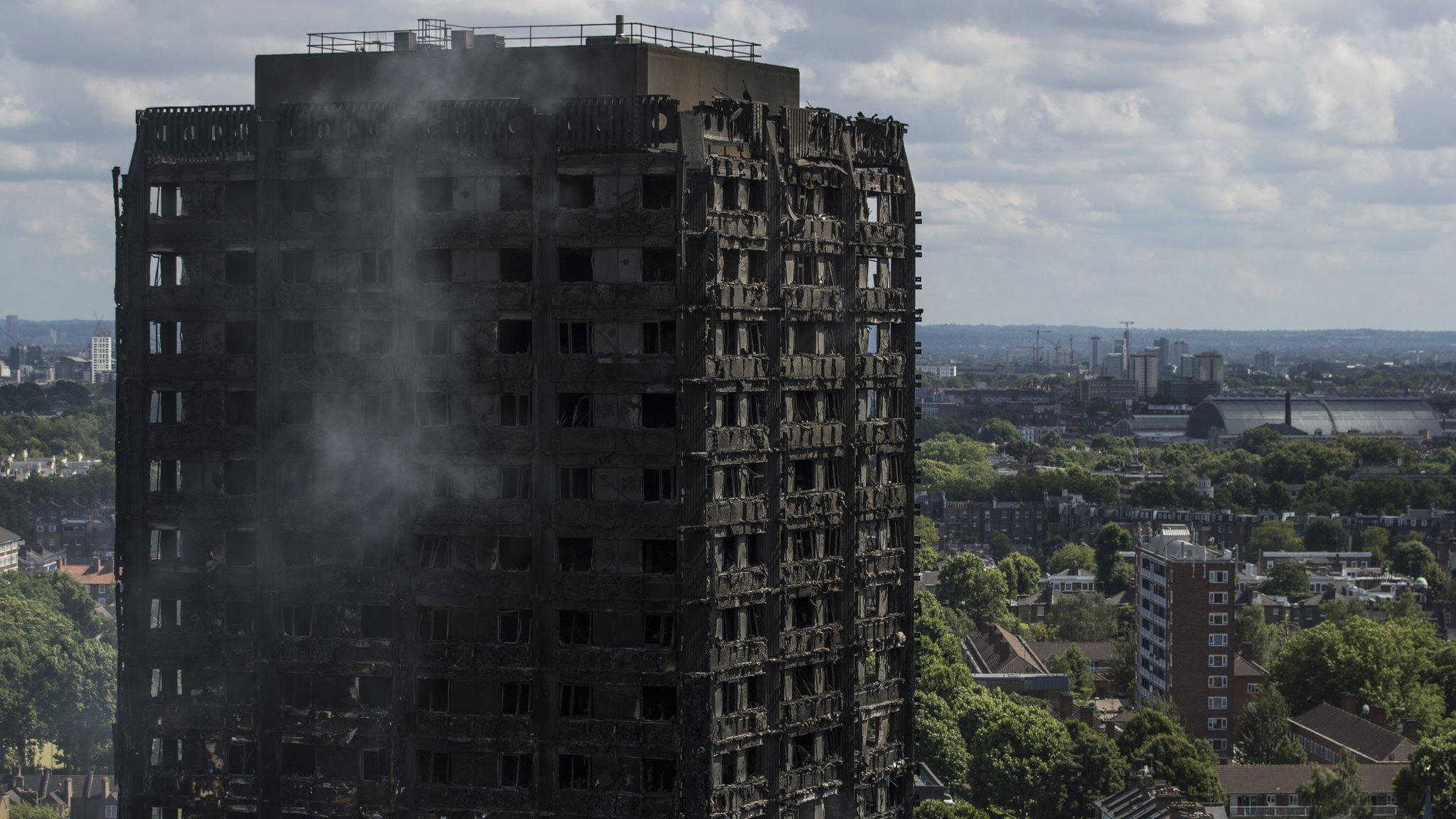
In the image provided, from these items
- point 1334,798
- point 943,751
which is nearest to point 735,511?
point 943,751

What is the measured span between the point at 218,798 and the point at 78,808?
12795 cm

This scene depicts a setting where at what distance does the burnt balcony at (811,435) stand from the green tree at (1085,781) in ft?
385

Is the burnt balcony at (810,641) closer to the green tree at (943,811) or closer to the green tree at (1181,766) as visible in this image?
the green tree at (943,811)

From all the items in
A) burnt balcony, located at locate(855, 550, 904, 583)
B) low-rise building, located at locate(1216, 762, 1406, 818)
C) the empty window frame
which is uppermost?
the empty window frame

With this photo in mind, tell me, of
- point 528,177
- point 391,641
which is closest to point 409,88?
point 528,177

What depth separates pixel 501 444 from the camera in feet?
250

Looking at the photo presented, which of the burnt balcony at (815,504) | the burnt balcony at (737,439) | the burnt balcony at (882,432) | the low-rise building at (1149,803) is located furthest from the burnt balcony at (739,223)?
the low-rise building at (1149,803)

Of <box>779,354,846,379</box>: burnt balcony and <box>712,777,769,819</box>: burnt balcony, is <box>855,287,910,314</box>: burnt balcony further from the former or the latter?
<box>712,777,769,819</box>: burnt balcony

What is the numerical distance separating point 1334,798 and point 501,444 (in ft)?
428

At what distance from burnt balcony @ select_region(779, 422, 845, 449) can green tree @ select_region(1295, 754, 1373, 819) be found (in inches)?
4751

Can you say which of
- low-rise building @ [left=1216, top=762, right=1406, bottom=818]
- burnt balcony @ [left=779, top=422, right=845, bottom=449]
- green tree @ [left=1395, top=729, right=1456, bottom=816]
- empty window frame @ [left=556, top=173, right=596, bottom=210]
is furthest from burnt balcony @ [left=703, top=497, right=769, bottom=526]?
low-rise building @ [left=1216, top=762, right=1406, bottom=818]

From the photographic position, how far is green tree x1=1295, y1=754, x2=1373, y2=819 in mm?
188500

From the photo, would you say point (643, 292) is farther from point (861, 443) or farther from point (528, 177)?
point (861, 443)

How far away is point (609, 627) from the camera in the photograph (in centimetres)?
7556
